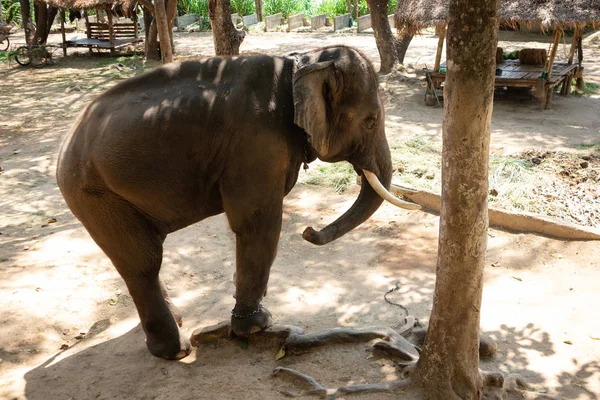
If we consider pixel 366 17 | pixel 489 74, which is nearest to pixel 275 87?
pixel 489 74

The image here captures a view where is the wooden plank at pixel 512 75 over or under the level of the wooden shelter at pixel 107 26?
under

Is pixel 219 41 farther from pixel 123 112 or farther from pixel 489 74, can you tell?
pixel 489 74

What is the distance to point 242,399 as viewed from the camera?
148 inches

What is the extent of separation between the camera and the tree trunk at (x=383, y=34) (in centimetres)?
1485

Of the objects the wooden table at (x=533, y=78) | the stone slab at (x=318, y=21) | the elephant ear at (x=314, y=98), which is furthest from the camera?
the stone slab at (x=318, y=21)

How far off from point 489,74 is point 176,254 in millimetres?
4165

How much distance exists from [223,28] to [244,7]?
24.4 metres

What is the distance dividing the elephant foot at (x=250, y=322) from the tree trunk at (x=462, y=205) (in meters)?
1.13

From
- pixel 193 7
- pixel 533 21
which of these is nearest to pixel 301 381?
pixel 533 21

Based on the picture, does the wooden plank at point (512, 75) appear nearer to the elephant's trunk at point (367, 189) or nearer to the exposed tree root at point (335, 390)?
the elephant's trunk at point (367, 189)

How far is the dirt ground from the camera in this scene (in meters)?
4.09

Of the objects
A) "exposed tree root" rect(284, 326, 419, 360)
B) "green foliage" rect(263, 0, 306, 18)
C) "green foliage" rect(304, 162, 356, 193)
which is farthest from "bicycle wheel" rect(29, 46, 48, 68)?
"exposed tree root" rect(284, 326, 419, 360)

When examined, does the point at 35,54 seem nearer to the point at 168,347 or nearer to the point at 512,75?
the point at 512,75

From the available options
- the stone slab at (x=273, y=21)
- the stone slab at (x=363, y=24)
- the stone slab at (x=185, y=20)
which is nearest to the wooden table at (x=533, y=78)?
the stone slab at (x=363, y=24)
